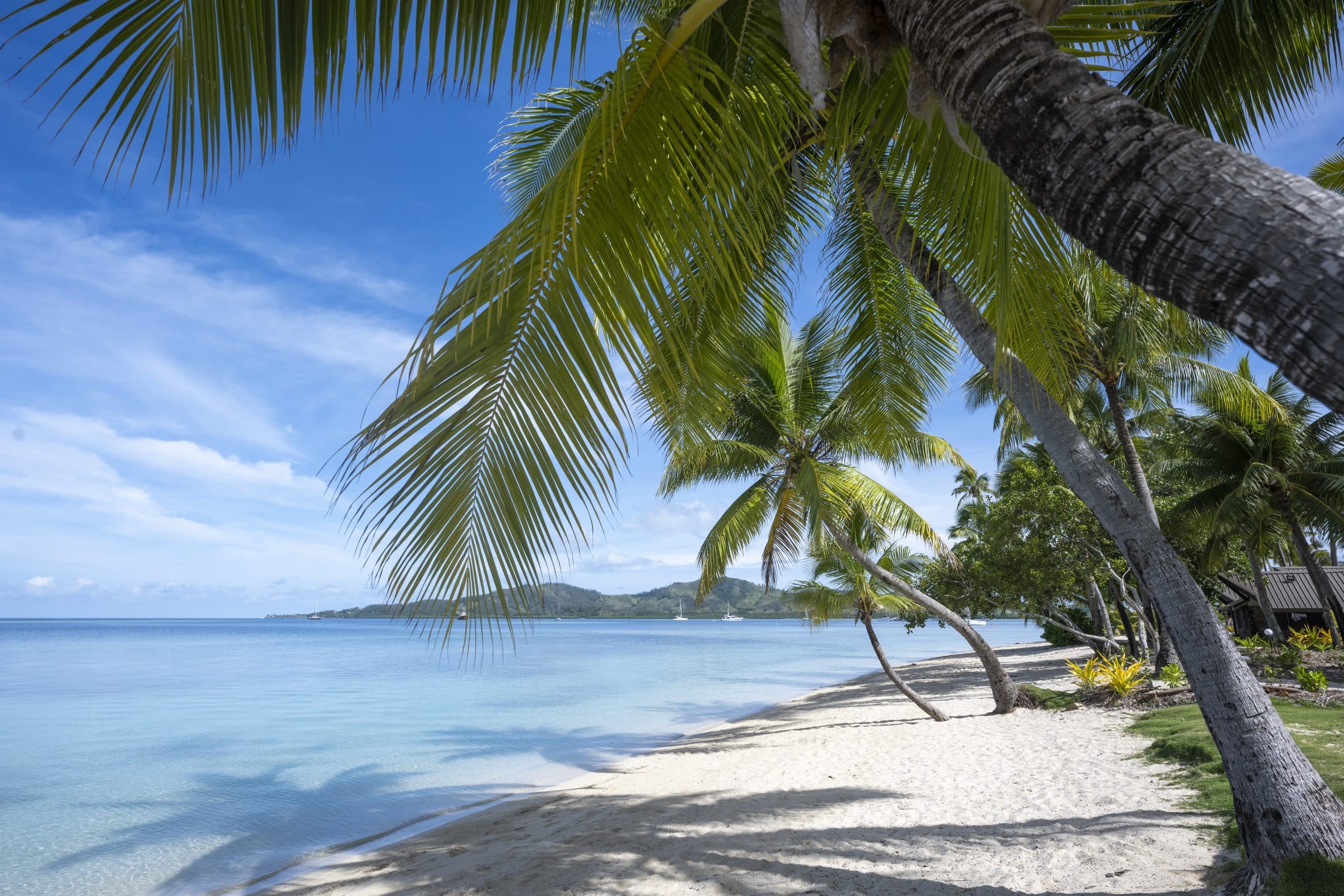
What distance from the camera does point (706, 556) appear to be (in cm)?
1241

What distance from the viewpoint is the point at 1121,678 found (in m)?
11.1

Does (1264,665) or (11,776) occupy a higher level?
(1264,665)

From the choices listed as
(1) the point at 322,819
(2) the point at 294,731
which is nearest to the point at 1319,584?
(1) the point at 322,819

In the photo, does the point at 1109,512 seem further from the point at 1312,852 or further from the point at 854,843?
the point at 854,843

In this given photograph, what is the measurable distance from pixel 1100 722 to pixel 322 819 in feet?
35.3

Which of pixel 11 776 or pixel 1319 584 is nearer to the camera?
pixel 11 776

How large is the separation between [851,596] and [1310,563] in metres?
11.4

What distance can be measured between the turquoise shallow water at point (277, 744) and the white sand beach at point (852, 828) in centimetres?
213

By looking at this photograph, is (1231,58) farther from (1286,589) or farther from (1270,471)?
(1286,589)

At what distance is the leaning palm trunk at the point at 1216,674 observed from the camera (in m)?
3.15

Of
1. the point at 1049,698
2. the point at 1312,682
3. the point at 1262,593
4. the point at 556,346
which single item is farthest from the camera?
the point at 1262,593

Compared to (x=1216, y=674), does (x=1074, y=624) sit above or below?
below

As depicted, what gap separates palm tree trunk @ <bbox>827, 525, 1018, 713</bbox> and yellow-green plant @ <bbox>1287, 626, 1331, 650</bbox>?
29.2 ft

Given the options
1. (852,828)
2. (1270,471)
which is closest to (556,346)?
(852,828)
